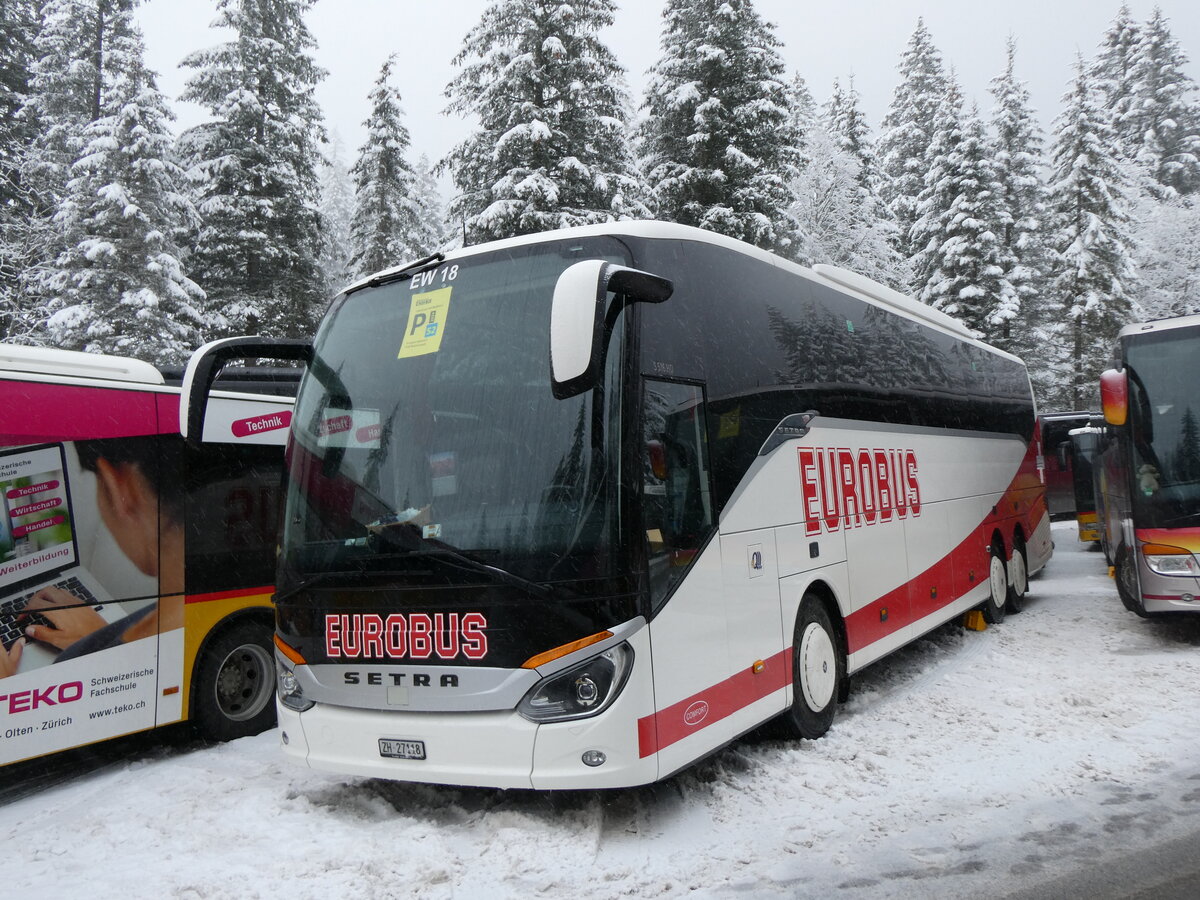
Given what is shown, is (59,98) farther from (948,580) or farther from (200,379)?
(948,580)

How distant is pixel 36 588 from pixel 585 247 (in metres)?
4.40

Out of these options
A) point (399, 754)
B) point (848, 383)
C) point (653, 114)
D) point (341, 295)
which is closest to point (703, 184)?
point (653, 114)

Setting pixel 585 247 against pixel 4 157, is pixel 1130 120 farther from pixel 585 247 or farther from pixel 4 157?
pixel 585 247

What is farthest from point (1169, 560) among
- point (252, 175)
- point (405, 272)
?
point (252, 175)

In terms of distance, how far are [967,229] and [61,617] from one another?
1424 inches

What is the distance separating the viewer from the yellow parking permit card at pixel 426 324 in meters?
5.44

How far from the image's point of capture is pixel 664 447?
5.21 meters

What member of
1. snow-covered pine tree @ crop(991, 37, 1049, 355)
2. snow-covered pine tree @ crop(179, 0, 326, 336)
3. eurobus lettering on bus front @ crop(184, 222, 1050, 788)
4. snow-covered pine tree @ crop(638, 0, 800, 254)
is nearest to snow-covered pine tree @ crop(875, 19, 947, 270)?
snow-covered pine tree @ crop(991, 37, 1049, 355)

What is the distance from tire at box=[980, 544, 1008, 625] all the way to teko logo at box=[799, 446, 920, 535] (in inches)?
118

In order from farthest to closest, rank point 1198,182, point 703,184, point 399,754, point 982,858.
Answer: point 1198,182, point 703,184, point 399,754, point 982,858

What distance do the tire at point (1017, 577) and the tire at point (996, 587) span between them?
8.2 inches

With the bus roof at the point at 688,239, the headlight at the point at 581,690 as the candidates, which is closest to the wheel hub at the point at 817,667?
the headlight at the point at 581,690

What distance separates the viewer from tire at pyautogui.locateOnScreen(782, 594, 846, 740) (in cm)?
649

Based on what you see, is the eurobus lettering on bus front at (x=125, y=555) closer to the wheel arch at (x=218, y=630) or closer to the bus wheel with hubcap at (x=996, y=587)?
the wheel arch at (x=218, y=630)
